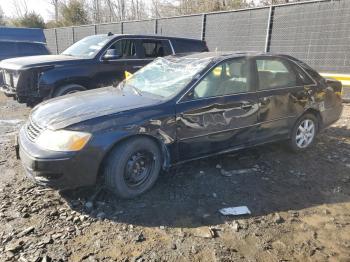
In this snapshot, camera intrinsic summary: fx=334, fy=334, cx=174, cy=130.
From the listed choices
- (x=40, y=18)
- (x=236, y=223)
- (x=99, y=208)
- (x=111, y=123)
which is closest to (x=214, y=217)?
(x=236, y=223)

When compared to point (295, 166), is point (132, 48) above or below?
above

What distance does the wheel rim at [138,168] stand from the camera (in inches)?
142

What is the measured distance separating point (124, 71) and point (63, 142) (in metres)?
4.35

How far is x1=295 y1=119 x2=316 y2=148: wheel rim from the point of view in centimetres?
519

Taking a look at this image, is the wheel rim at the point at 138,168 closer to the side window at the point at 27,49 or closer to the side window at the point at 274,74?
the side window at the point at 274,74

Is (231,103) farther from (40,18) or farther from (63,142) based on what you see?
(40,18)

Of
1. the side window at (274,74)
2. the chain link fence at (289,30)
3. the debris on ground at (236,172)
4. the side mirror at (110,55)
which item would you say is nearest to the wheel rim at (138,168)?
the debris on ground at (236,172)

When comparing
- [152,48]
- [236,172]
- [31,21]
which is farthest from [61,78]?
[31,21]

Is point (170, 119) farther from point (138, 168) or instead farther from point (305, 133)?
point (305, 133)

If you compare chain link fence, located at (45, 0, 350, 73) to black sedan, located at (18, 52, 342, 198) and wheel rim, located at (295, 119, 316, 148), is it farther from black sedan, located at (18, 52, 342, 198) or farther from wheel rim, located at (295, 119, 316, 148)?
wheel rim, located at (295, 119, 316, 148)

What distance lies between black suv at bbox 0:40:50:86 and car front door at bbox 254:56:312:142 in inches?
342

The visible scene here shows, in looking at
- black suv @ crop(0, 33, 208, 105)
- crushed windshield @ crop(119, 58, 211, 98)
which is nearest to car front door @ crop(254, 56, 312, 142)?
crushed windshield @ crop(119, 58, 211, 98)

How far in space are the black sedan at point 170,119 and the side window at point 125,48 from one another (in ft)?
9.11

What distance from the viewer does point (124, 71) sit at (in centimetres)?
735
